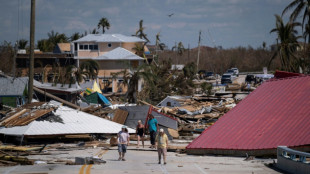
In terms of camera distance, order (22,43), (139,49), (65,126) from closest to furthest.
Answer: (65,126) < (139,49) < (22,43)

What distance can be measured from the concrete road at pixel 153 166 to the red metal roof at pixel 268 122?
3.83ft

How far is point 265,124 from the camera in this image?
2583 cm

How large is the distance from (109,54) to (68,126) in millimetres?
47845

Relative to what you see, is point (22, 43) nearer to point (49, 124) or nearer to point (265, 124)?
point (49, 124)

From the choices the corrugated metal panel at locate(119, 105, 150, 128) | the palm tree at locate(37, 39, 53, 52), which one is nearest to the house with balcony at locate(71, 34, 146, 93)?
the palm tree at locate(37, 39, 53, 52)

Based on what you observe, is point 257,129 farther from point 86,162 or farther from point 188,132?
point 188,132

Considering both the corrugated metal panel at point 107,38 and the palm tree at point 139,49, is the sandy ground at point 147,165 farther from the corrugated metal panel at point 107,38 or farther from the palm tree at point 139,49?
the palm tree at point 139,49

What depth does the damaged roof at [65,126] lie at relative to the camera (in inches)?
1152

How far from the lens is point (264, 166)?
68.9 feet

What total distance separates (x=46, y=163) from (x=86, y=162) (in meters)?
1.75

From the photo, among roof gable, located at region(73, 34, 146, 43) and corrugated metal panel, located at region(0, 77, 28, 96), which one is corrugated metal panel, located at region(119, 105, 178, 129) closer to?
corrugated metal panel, located at region(0, 77, 28, 96)

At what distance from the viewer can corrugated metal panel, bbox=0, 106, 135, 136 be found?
2925 cm

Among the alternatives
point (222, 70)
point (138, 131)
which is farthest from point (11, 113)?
point (222, 70)

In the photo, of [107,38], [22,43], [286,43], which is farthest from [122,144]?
[22,43]
